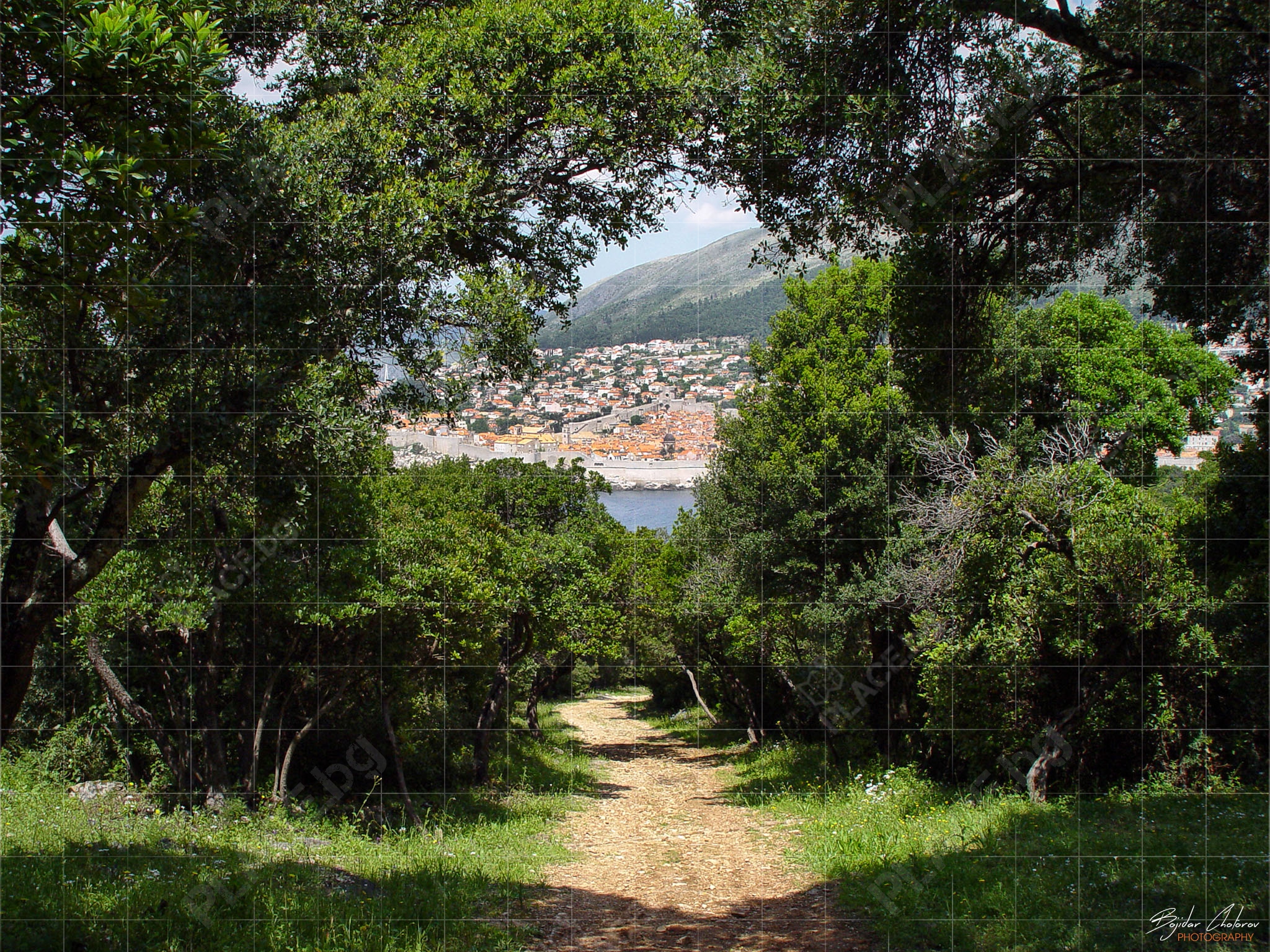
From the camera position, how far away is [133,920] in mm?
3865

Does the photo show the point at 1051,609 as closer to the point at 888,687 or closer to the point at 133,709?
the point at 888,687

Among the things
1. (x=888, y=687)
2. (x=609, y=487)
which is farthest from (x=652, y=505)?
(x=888, y=687)

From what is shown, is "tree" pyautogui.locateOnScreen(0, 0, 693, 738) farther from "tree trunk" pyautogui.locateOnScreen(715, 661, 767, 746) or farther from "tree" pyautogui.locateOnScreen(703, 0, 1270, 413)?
"tree trunk" pyautogui.locateOnScreen(715, 661, 767, 746)

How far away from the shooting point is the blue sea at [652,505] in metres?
5.80

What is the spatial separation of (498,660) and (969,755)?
4.54 meters

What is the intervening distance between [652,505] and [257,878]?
3.29 metres

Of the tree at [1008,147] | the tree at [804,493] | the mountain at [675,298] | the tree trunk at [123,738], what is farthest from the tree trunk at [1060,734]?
the tree trunk at [123,738]

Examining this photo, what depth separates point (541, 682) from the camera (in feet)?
36.4

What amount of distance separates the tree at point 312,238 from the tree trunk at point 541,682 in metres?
5.84

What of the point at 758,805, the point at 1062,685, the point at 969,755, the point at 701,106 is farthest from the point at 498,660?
the point at 701,106

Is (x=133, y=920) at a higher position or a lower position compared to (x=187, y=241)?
lower

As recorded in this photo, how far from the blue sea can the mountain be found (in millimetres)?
1064

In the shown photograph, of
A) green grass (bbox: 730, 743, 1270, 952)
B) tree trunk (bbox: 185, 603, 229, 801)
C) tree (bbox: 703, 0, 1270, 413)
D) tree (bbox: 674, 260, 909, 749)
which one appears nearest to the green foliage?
tree (bbox: 674, 260, 909, 749)

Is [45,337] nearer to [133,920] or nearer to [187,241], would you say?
[187,241]
